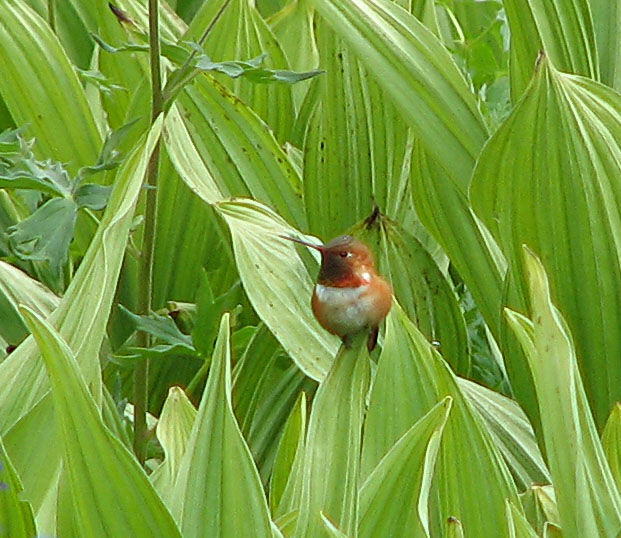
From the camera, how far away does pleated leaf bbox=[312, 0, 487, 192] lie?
7.84 feet

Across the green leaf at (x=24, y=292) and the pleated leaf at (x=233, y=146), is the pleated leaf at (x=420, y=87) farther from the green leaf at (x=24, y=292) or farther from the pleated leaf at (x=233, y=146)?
the green leaf at (x=24, y=292)

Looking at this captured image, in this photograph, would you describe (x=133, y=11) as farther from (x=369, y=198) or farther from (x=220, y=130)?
(x=369, y=198)

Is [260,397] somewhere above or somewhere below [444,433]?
below

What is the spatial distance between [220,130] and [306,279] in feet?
1.74

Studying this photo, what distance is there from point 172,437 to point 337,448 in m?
0.37

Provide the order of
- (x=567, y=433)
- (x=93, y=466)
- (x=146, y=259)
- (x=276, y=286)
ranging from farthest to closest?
1. (x=276, y=286)
2. (x=146, y=259)
3. (x=567, y=433)
4. (x=93, y=466)

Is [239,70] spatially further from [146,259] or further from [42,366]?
[42,366]

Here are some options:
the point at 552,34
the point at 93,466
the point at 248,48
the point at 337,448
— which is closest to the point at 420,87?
the point at 552,34

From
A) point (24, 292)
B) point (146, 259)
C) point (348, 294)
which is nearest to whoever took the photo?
point (348, 294)

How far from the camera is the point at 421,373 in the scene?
1847 mm

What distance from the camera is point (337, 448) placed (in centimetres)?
163

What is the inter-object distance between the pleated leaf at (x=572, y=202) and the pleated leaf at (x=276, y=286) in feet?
1.17

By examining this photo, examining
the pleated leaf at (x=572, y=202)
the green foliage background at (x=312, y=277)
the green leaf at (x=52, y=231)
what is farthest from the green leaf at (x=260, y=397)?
the green leaf at (x=52, y=231)

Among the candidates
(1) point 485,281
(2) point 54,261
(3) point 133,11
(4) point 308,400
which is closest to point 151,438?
(4) point 308,400
